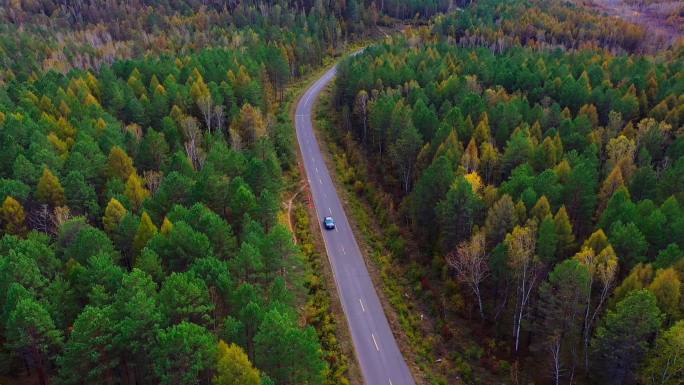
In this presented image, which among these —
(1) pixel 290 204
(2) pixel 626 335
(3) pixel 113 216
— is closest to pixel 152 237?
(3) pixel 113 216

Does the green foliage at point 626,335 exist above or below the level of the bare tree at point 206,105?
below

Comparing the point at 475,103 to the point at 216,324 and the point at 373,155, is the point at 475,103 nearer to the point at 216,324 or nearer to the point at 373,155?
the point at 373,155

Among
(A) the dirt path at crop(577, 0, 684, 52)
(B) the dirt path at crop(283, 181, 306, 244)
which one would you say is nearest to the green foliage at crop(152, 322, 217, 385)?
(B) the dirt path at crop(283, 181, 306, 244)

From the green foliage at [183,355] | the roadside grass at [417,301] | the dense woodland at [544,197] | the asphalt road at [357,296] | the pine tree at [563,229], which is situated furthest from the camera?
the pine tree at [563,229]

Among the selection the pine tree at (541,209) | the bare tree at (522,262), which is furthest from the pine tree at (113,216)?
the pine tree at (541,209)

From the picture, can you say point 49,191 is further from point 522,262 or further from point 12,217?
point 522,262

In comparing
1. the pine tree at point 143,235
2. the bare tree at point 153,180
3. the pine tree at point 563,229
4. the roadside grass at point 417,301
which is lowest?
the roadside grass at point 417,301

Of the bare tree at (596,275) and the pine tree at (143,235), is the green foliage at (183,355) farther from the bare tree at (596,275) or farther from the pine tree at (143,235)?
the bare tree at (596,275)
